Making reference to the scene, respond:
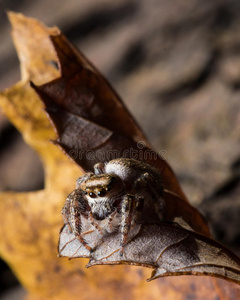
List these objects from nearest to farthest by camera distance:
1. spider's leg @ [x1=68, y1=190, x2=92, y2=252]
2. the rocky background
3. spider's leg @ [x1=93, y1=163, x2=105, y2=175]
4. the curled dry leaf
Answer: the curled dry leaf, spider's leg @ [x1=68, y1=190, x2=92, y2=252], spider's leg @ [x1=93, y1=163, x2=105, y2=175], the rocky background

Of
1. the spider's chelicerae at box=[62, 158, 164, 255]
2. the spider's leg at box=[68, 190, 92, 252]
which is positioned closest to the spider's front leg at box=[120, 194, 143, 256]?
the spider's chelicerae at box=[62, 158, 164, 255]

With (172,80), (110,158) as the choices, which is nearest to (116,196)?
(110,158)

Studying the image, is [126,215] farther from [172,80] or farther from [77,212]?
[172,80]

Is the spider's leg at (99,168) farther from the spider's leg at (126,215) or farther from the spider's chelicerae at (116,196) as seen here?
the spider's leg at (126,215)

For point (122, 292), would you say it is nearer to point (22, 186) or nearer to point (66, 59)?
point (66, 59)

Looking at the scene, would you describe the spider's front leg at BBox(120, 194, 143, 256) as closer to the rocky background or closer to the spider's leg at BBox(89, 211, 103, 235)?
the spider's leg at BBox(89, 211, 103, 235)

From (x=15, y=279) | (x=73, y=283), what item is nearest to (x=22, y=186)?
(x=15, y=279)

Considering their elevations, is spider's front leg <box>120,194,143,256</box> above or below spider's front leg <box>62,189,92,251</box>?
below
